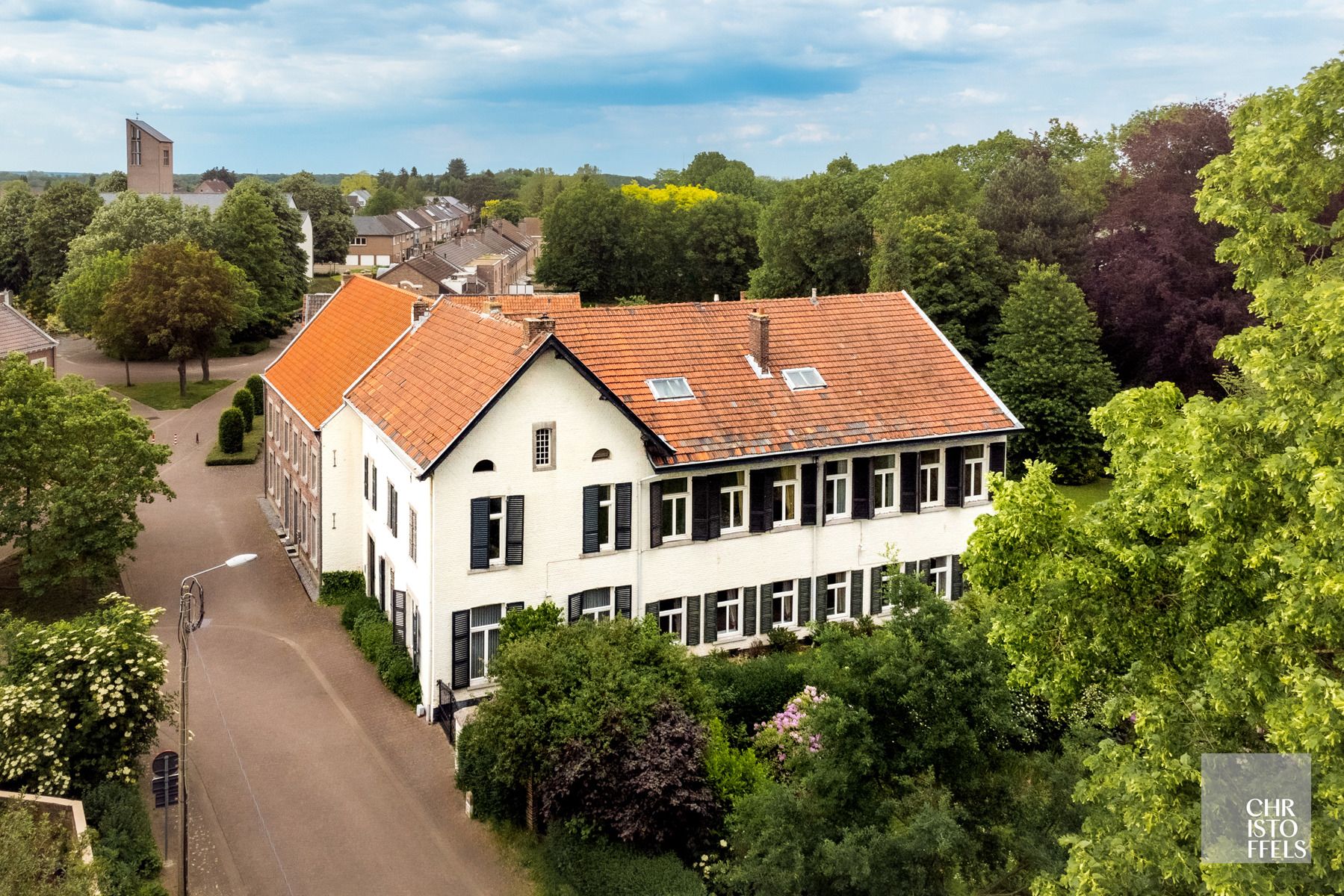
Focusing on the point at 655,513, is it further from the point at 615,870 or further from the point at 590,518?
the point at 615,870

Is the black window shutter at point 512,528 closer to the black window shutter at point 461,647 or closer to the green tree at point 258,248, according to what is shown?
the black window shutter at point 461,647

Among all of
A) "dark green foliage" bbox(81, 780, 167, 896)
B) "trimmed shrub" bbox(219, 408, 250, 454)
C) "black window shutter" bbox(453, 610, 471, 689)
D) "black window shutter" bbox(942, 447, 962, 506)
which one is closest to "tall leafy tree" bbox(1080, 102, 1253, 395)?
"black window shutter" bbox(942, 447, 962, 506)

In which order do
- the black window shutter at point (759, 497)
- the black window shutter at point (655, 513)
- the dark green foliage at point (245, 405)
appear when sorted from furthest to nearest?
1. the dark green foliage at point (245, 405)
2. the black window shutter at point (759, 497)
3. the black window shutter at point (655, 513)

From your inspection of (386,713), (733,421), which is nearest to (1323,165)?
(733,421)

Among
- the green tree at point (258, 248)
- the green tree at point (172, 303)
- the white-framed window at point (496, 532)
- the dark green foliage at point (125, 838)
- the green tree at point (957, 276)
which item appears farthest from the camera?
the green tree at point (258, 248)

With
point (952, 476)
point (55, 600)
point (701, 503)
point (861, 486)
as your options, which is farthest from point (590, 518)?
point (55, 600)

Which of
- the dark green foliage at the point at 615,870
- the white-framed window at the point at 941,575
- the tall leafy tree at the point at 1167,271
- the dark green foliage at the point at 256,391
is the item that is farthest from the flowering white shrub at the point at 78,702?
the tall leafy tree at the point at 1167,271
